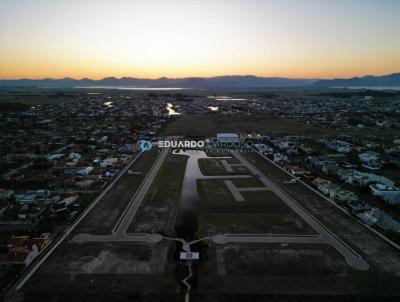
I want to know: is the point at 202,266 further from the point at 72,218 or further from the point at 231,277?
the point at 72,218

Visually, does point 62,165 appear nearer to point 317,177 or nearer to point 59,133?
point 59,133

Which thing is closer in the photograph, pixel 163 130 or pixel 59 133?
pixel 59 133

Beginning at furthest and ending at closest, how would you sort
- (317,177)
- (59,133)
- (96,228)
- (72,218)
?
1. (59,133)
2. (317,177)
3. (72,218)
4. (96,228)

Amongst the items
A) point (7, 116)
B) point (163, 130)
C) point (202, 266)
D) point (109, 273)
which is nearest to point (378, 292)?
point (202, 266)

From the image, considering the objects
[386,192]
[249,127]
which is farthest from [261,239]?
[249,127]

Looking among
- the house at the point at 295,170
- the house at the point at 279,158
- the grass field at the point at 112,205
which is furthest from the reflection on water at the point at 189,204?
the house at the point at 279,158

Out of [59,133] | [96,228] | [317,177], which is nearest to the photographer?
[96,228]
